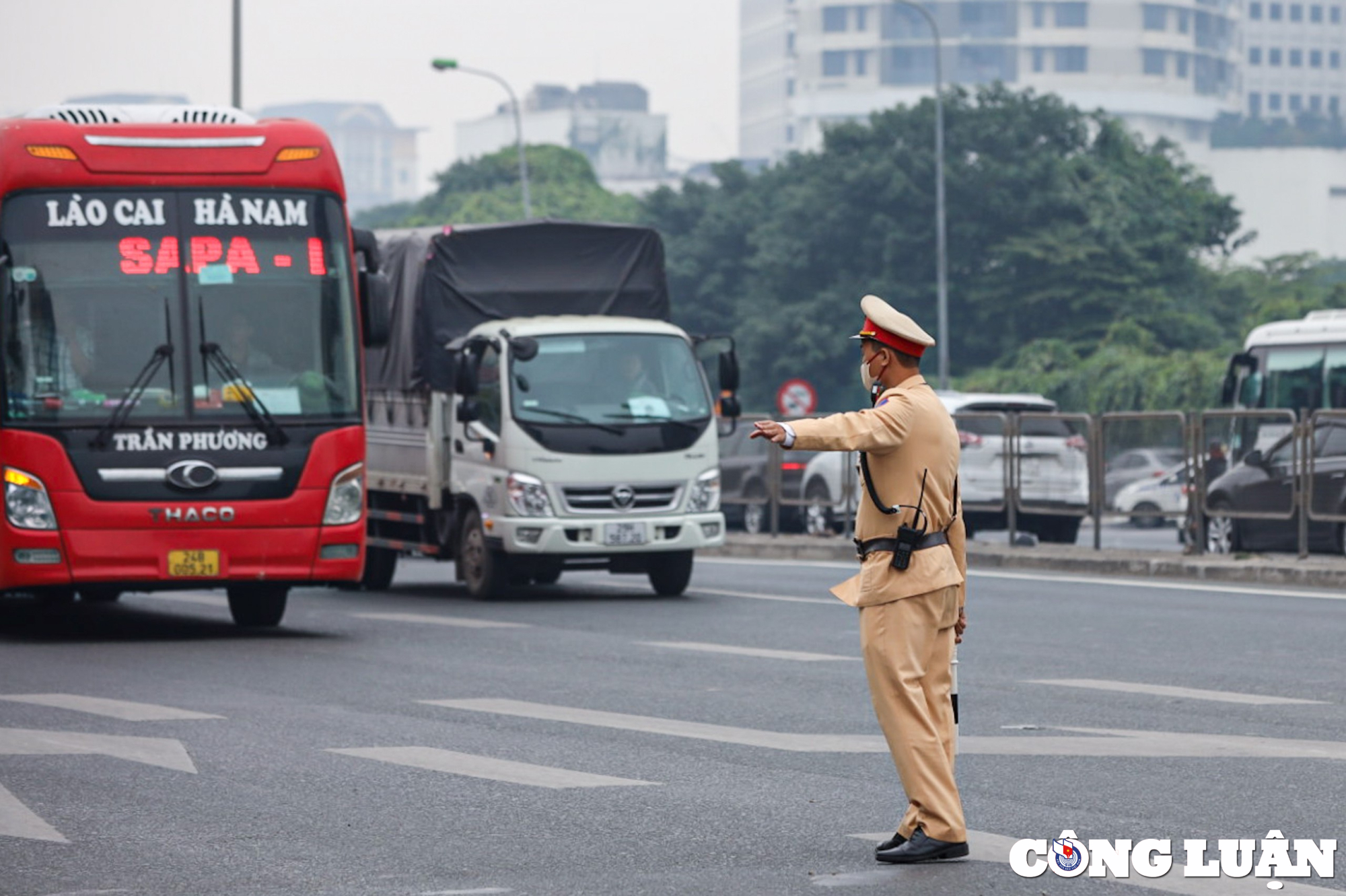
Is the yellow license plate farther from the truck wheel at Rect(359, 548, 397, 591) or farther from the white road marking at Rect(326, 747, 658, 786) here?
the truck wheel at Rect(359, 548, 397, 591)

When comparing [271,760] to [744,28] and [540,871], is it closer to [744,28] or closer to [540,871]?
[540,871]

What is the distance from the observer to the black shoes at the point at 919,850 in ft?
23.6

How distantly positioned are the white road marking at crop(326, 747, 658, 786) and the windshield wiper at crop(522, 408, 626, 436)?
8.88 meters

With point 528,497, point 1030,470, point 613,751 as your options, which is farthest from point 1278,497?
point 613,751

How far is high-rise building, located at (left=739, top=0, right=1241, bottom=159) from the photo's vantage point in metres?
Result: 157

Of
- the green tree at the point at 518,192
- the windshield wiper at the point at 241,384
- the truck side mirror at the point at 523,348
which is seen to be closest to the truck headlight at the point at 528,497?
the truck side mirror at the point at 523,348

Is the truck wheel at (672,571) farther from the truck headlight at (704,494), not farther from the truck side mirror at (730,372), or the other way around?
the truck side mirror at (730,372)

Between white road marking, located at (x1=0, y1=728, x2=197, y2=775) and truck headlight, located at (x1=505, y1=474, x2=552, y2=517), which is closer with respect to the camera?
white road marking, located at (x1=0, y1=728, x2=197, y2=775)

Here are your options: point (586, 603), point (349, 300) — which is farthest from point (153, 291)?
point (586, 603)

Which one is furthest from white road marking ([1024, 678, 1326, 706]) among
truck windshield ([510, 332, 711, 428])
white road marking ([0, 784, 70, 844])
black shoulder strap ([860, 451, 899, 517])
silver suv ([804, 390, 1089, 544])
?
silver suv ([804, 390, 1089, 544])

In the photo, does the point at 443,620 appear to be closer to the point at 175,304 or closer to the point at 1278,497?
the point at 175,304

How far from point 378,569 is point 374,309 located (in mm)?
6309

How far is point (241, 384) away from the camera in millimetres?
15484

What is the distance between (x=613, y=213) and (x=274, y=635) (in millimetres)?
83289
